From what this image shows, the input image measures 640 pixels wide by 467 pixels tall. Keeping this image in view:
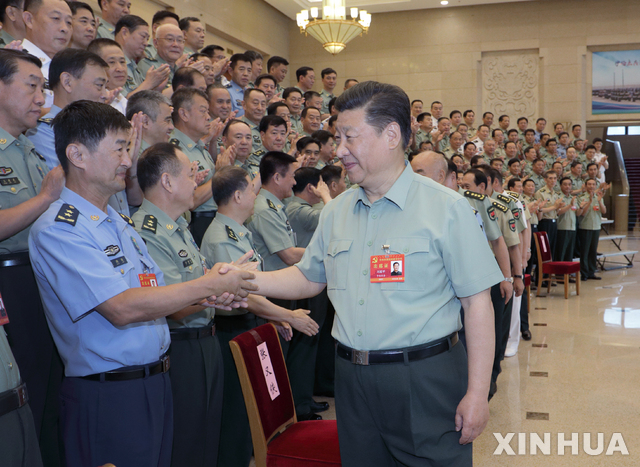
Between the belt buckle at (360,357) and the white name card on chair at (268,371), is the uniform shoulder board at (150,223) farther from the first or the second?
the belt buckle at (360,357)

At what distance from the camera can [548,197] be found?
9.45m

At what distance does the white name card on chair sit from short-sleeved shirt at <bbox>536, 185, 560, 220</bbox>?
7882 mm

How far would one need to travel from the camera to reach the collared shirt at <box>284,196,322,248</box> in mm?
3898

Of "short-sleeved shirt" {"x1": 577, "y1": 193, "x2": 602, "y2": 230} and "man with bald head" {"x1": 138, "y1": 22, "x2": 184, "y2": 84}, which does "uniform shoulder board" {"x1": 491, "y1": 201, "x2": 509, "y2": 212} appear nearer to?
"man with bald head" {"x1": 138, "y1": 22, "x2": 184, "y2": 84}

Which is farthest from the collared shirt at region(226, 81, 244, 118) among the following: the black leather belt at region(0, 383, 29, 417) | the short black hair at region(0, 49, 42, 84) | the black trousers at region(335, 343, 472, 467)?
the black leather belt at region(0, 383, 29, 417)

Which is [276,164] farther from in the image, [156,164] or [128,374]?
[128,374]

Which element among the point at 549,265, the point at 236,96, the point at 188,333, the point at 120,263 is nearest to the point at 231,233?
the point at 188,333

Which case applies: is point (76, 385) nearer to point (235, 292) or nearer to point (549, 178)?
point (235, 292)

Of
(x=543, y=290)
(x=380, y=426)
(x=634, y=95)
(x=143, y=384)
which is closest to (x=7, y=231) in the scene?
(x=143, y=384)

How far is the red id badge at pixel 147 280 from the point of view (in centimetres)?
179

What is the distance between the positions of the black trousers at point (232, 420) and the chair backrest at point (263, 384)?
43 cm

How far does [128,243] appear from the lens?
1.79m

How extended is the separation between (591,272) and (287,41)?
9589mm

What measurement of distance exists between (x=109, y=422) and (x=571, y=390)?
355 cm
